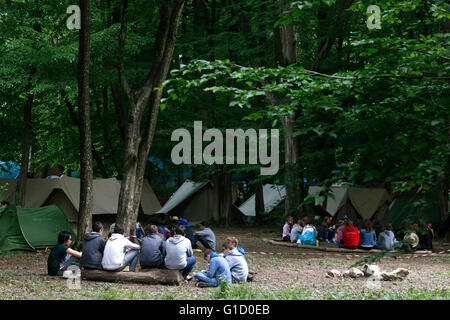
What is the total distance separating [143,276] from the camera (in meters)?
8.86

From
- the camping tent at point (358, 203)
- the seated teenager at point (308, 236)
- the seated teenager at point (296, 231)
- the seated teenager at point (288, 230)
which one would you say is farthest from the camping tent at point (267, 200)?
the seated teenager at point (308, 236)

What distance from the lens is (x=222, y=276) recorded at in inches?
337

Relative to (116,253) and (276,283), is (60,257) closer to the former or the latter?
(116,253)

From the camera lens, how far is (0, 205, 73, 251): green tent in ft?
45.7

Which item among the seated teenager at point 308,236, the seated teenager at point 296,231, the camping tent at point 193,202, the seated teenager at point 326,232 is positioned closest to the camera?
the seated teenager at point 308,236

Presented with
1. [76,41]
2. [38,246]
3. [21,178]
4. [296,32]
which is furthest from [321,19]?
[21,178]

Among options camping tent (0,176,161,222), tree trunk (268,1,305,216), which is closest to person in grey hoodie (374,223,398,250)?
tree trunk (268,1,305,216)

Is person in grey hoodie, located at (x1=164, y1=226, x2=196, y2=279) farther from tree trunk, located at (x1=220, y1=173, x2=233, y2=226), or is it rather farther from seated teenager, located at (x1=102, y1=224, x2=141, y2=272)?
tree trunk, located at (x1=220, y1=173, x2=233, y2=226)

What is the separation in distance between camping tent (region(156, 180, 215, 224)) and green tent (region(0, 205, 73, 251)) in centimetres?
1007

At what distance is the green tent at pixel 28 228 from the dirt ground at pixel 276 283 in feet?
1.92

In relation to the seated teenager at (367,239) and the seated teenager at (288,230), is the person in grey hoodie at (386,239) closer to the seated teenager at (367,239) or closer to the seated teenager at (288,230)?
the seated teenager at (367,239)

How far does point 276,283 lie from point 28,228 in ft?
24.6

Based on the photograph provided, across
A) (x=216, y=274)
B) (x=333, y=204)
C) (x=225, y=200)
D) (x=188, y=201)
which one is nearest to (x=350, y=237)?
(x=216, y=274)

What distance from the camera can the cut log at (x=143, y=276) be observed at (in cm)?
884
